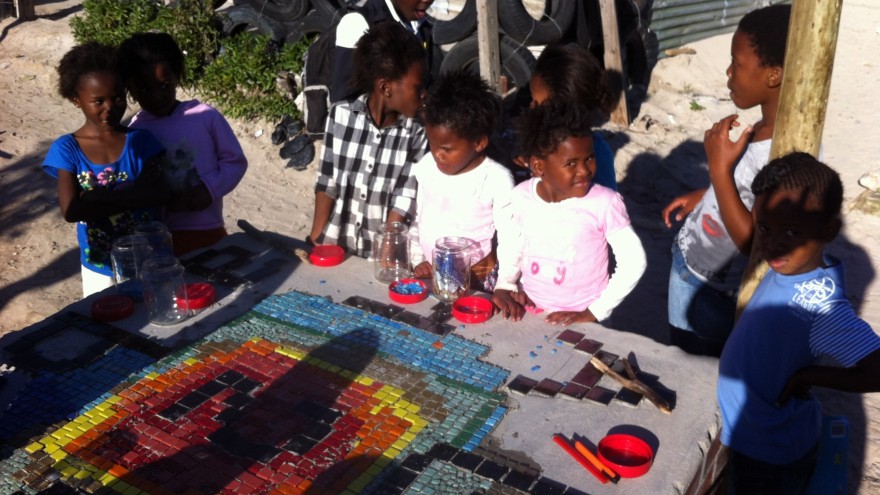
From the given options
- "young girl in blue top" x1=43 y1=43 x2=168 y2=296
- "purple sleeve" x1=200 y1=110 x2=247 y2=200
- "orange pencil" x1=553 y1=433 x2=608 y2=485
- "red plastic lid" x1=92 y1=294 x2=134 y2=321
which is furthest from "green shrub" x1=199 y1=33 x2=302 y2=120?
"orange pencil" x1=553 y1=433 x2=608 y2=485

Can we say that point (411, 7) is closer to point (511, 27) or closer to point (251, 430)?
point (251, 430)

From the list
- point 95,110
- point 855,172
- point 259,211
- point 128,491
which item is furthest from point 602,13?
point 128,491

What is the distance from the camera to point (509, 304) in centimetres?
277

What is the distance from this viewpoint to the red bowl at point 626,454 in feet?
6.47

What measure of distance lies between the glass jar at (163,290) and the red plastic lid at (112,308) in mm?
68

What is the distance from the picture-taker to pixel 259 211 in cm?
657

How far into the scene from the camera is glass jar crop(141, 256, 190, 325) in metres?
2.68

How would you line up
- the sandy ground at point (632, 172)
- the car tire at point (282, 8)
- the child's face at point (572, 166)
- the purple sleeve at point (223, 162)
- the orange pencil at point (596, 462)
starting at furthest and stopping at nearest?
the car tire at point (282, 8) < the sandy ground at point (632, 172) < the purple sleeve at point (223, 162) < the child's face at point (572, 166) < the orange pencil at point (596, 462)

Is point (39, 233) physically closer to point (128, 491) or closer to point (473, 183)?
point (473, 183)

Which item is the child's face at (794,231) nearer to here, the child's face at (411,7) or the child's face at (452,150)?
the child's face at (452,150)

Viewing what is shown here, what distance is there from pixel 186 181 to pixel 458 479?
205 cm

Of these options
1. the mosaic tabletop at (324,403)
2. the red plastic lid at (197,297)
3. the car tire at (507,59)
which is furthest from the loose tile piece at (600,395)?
the car tire at (507,59)

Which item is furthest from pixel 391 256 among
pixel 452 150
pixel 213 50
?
pixel 213 50

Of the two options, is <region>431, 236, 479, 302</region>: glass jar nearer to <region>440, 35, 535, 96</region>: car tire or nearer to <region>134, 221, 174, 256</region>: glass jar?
<region>134, 221, 174, 256</region>: glass jar
